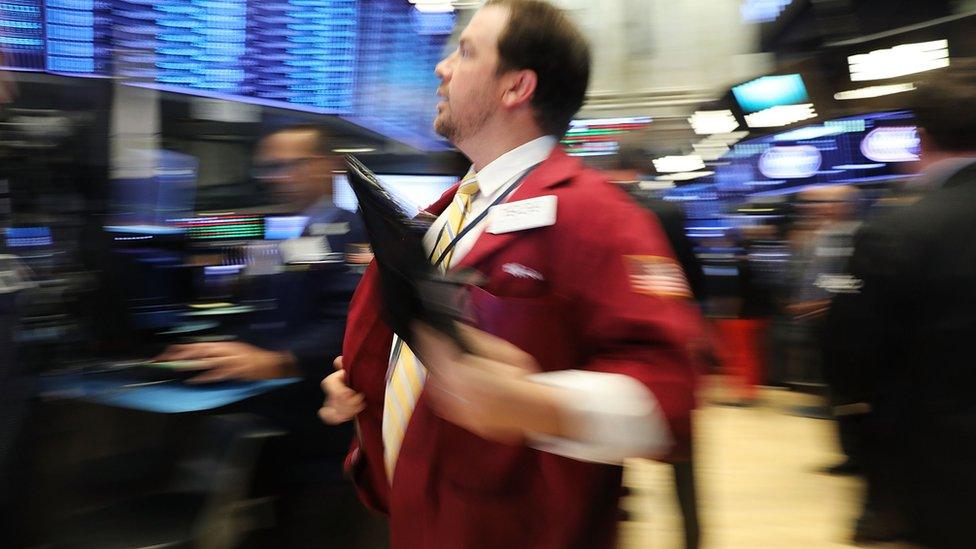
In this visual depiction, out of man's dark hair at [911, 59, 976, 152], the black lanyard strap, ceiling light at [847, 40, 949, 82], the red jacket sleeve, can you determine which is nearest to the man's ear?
the black lanyard strap

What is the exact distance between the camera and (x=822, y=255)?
641cm

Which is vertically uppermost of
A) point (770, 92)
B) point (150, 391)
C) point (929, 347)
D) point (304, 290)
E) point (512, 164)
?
point (770, 92)

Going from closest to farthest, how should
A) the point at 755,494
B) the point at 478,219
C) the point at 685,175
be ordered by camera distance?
the point at 478,219
the point at 755,494
the point at 685,175

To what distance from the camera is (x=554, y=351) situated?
1159 mm

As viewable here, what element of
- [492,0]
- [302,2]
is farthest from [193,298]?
[492,0]

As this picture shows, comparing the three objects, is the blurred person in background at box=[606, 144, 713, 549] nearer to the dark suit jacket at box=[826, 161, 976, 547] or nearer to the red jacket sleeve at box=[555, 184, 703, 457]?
the dark suit jacket at box=[826, 161, 976, 547]

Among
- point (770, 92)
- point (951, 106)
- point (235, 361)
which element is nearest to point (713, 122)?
point (770, 92)

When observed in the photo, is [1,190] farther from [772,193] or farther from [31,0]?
[772,193]

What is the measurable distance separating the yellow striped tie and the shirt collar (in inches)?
1.5

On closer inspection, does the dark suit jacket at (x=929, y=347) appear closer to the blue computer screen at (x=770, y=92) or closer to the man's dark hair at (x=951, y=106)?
the man's dark hair at (x=951, y=106)

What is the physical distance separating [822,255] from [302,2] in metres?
4.43

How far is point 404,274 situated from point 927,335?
4.94ft

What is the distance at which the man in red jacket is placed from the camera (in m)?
0.98

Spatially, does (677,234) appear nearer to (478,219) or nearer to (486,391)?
(478,219)
